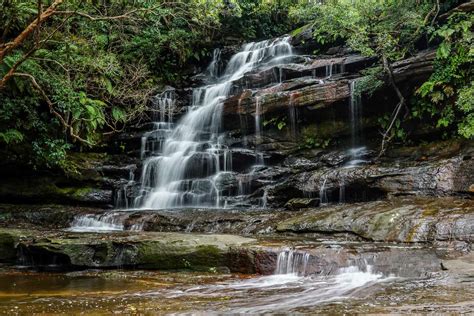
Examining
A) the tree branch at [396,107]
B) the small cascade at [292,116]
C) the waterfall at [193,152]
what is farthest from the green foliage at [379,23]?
the waterfall at [193,152]

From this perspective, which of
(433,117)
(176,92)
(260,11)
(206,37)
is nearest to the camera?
(433,117)

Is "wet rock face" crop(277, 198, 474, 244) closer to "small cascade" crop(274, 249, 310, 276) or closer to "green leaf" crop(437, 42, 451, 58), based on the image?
"small cascade" crop(274, 249, 310, 276)

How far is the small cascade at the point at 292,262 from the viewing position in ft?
20.7

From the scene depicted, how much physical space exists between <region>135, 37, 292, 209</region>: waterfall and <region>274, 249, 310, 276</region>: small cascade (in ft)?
19.6

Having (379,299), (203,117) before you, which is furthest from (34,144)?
(379,299)

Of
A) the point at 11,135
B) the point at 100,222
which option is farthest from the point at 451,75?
the point at 11,135

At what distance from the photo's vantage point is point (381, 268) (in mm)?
5973

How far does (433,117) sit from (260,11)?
12.1m

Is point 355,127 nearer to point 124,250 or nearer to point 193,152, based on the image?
point 193,152

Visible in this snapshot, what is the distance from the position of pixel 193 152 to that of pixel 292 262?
26.3ft

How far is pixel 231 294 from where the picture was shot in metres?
5.35

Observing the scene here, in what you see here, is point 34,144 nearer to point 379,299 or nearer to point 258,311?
point 258,311

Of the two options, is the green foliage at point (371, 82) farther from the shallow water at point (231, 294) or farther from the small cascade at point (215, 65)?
the small cascade at point (215, 65)

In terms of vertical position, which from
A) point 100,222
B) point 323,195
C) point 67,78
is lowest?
point 100,222
